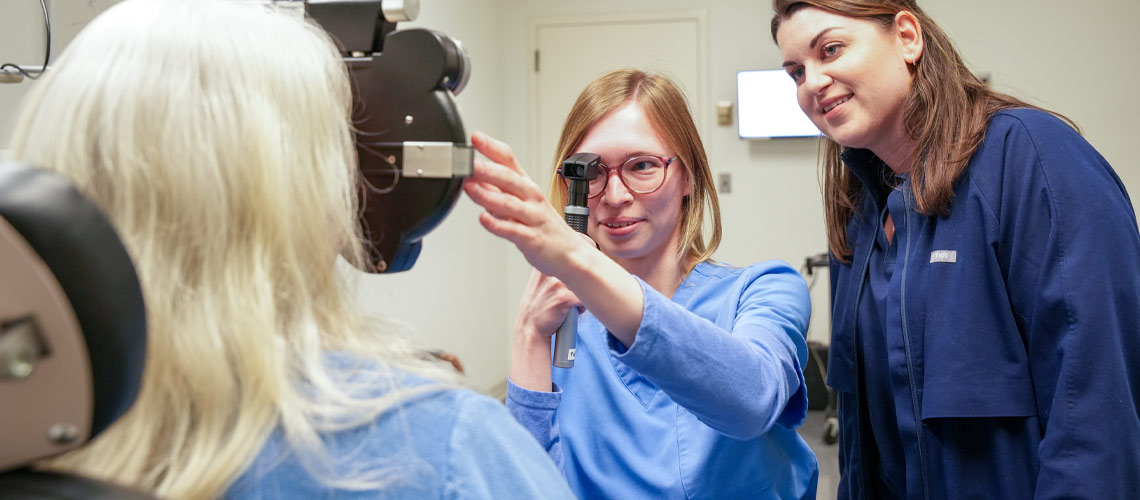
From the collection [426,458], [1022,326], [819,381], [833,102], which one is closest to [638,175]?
[833,102]

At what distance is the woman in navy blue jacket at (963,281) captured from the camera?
1160 mm

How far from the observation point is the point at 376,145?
70 centimetres

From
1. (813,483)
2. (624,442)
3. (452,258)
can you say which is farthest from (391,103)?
(452,258)

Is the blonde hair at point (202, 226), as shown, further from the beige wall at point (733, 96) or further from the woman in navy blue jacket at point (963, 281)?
the beige wall at point (733, 96)

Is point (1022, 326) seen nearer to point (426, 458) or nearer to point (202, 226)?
point (426, 458)

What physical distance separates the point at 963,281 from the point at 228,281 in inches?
41.7

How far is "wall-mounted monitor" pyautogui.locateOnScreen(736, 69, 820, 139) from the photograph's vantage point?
473cm

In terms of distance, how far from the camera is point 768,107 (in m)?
4.77

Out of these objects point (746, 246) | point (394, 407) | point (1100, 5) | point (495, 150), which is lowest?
point (746, 246)

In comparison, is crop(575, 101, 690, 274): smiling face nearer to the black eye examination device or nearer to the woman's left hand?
the black eye examination device

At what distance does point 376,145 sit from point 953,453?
1.02 meters

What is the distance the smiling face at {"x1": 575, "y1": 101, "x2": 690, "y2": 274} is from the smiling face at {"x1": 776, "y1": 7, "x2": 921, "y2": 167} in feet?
1.02

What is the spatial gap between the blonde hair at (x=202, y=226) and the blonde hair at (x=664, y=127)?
0.73 m

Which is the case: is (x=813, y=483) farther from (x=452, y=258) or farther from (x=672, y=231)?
(x=452, y=258)
